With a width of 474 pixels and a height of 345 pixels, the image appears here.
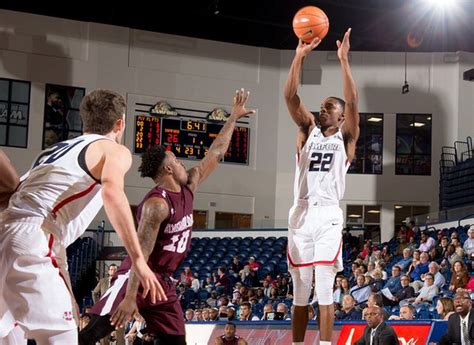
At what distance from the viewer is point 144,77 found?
29875 mm

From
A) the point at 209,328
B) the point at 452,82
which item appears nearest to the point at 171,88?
the point at 452,82

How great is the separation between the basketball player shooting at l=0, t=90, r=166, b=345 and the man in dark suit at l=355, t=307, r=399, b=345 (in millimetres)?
5787

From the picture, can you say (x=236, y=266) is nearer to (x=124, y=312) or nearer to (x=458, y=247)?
(x=458, y=247)

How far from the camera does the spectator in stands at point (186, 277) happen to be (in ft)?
72.9

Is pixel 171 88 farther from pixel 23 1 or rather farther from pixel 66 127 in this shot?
pixel 23 1

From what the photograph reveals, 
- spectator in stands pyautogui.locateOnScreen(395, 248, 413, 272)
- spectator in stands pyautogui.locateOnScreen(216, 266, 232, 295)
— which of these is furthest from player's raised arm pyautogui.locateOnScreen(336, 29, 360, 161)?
spectator in stands pyautogui.locateOnScreen(216, 266, 232, 295)

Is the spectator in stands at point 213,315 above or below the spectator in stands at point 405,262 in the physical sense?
below

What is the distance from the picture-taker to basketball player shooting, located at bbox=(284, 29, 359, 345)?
7.66 metres

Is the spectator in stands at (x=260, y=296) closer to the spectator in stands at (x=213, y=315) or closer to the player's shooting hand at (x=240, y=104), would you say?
the spectator in stands at (x=213, y=315)

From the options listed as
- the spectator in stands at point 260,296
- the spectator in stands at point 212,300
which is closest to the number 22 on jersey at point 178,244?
the spectator in stands at point 260,296

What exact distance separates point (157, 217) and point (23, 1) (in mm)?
23112

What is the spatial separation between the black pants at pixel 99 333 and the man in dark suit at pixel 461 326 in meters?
5.09

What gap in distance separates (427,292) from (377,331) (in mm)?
5298

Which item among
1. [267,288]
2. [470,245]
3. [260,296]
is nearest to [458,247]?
[470,245]
